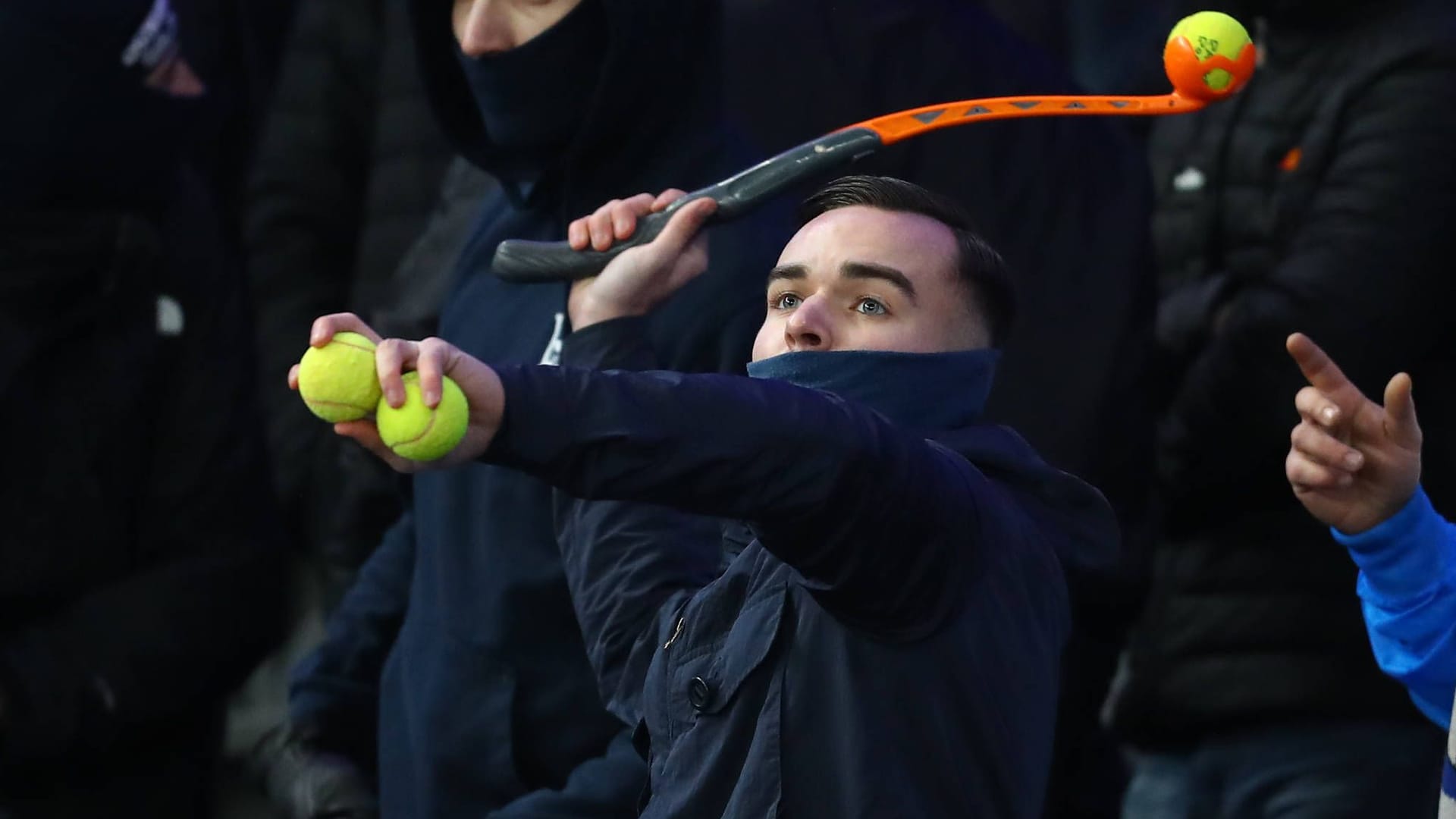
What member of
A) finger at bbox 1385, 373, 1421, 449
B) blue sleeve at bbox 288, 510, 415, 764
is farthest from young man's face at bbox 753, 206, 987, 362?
blue sleeve at bbox 288, 510, 415, 764

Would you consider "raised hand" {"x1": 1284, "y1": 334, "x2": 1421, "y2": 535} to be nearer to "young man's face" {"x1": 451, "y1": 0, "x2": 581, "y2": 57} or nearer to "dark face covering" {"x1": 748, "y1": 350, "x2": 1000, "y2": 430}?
"dark face covering" {"x1": 748, "y1": 350, "x2": 1000, "y2": 430}

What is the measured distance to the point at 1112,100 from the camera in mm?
1927

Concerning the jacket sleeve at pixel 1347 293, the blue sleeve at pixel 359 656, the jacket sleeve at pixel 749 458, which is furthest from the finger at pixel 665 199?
the jacket sleeve at pixel 1347 293

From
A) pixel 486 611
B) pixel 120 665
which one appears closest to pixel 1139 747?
pixel 486 611

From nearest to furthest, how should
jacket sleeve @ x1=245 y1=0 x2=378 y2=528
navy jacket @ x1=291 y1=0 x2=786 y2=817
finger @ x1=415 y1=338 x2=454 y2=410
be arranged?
finger @ x1=415 y1=338 x2=454 y2=410 < navy jacket @ x1=291 y1=0 x2=786 y2=817 < jacket sleeve @ x1=245 y1=0 x2=378 y2=528

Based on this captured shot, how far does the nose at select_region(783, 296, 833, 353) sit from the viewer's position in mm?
1771

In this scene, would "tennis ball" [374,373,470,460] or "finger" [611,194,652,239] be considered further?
"finger" [611,194,652,239]

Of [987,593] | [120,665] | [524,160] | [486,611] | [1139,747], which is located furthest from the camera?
[120,665]

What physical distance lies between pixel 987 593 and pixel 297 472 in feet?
7.92

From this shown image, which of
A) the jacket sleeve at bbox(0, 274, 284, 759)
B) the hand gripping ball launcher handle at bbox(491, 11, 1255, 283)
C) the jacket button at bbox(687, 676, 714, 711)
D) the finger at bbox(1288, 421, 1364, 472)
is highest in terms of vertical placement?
the hand gripping ball launcher handle at bbox(491, 11, 1255, 283)

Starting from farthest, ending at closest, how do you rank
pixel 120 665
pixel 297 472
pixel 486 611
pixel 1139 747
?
pixel 297 472
pixel 120 665
pixel 1139 747
pixel 486 611

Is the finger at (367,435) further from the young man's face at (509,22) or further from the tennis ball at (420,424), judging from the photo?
the young man's face at (509,22)

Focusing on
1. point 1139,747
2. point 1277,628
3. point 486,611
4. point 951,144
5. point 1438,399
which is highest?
point 951,144

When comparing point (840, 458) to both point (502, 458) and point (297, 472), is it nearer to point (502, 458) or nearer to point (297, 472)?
point (502, 458)
